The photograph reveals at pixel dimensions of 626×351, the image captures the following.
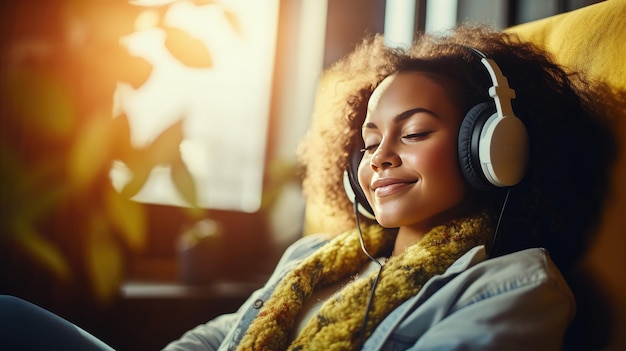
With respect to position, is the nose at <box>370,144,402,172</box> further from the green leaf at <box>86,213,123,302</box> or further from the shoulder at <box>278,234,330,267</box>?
the green leaf at <box>86,213,123,302</box>

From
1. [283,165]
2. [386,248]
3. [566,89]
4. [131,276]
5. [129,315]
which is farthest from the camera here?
[283,165]

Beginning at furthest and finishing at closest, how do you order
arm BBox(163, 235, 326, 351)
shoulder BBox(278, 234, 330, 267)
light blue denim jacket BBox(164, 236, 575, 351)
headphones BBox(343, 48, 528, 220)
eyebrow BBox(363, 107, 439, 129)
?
shoulder BBox(278, 234, 330, 267) < arm BBox(163, 235, 326, 351) < eyebrow BBox(363, 107, 439, 129) < headphones BBox(343, 48, 528, 220) < light blue denim jacket BBox(164, 236, 575, 351)

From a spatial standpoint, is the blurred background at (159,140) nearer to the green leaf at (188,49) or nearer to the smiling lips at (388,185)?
the green leaf at (188,49)

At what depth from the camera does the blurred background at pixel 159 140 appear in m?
0.75

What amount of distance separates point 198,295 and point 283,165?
56 cm

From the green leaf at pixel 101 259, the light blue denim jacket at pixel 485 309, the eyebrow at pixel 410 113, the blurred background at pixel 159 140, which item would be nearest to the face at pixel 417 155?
the eyebrow at pixel 410 113

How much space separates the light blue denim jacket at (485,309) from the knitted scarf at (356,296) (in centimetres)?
2

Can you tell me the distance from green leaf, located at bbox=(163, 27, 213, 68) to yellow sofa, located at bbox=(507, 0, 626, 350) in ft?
1.96

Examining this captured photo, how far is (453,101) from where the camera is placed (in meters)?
0.81

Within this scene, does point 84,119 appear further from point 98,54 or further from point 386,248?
point 386,248

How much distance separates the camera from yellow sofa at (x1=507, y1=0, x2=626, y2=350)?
705 millimetres

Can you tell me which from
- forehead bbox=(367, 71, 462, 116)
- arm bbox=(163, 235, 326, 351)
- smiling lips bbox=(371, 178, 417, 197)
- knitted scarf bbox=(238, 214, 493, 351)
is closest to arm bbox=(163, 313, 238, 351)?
arm bbox=(163, 235, 326, 351)

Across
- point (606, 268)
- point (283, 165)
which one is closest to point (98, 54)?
point (606, 268)

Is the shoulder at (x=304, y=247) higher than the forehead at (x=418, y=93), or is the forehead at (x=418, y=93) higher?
the forehead at (x=418, y=93)
